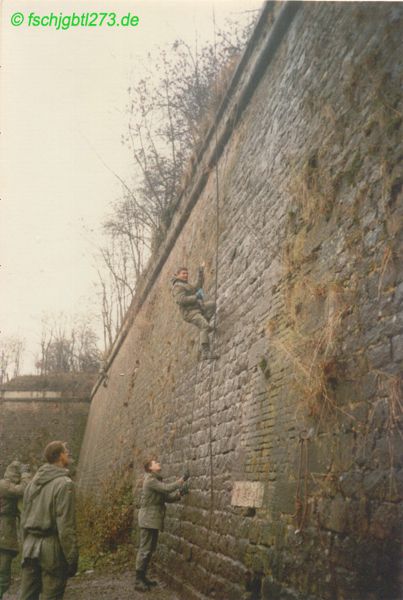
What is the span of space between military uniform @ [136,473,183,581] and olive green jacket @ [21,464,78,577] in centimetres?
262

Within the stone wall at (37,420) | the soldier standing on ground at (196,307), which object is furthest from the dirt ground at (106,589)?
the stone wall at (37,420)

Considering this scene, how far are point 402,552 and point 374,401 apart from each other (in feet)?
2.78

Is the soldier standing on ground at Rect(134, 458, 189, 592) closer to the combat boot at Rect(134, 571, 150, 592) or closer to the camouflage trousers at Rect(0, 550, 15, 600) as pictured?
the combat boot at Rect(134, 571, 150, 592)

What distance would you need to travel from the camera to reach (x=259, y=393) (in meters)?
5.28

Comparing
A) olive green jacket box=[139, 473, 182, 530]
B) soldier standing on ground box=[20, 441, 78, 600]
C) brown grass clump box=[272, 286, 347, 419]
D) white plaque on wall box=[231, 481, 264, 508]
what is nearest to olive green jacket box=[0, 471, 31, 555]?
olive green jacket box=[139, 473, 182, 530]

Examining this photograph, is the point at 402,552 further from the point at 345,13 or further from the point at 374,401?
the point at 345,13

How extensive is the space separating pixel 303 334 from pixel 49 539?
8.57 feet

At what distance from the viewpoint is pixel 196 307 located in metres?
7.66

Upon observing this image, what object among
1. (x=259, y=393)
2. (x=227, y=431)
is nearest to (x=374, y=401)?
(x=259, y=393)

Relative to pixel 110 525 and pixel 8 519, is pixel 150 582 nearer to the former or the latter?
pixel 8 519

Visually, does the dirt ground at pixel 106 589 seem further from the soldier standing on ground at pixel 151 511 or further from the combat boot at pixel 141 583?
the soldier standing on ground at pixel 151 511

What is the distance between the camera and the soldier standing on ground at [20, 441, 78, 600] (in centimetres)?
432

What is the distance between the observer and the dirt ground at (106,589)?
6410 millimetres

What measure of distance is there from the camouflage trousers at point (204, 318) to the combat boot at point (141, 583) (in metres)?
2.94
